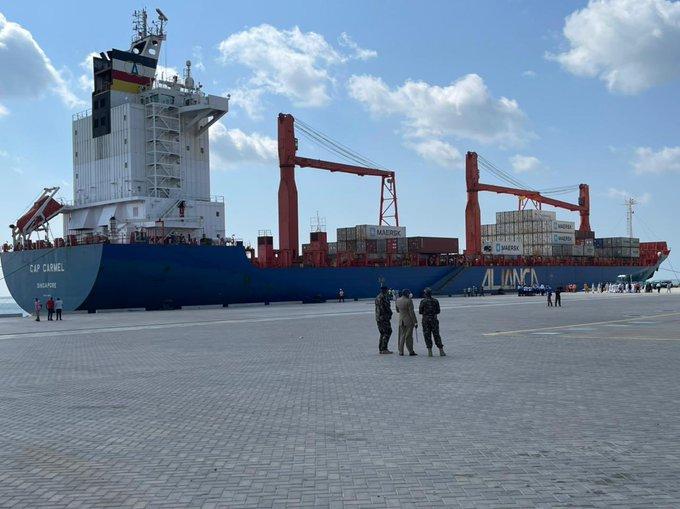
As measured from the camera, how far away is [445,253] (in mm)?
57750

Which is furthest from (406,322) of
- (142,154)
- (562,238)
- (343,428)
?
(562,238)

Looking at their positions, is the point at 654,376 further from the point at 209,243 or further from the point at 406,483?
the point at 209,243

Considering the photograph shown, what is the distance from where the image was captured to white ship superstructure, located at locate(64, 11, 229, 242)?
3963 cm

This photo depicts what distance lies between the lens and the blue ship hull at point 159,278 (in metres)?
34.8

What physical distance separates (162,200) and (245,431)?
33.8 m

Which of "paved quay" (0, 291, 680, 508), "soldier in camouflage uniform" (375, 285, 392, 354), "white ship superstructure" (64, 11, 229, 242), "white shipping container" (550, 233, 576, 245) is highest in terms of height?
"white ship superstructure" (64, 11, 229, 242)

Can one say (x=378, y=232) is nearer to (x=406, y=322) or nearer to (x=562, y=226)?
(x=562, y=226)

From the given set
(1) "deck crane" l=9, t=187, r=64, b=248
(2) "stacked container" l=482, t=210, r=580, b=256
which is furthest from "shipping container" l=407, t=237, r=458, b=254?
(1) "deck crane" l=9, t=187, r=64, b=248

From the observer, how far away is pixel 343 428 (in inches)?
296

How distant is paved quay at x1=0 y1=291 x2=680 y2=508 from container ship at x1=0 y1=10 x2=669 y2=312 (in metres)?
20.5

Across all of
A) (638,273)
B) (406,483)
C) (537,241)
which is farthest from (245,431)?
(638,273)

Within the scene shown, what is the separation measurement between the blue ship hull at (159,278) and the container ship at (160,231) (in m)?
0.07

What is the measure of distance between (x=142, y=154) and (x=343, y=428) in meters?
36.0

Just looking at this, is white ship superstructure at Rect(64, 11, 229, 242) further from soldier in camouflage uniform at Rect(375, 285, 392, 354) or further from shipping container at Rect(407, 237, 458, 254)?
soldier in camouflage uniform at Rect(375, 285, 392, 354)
